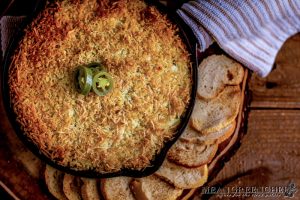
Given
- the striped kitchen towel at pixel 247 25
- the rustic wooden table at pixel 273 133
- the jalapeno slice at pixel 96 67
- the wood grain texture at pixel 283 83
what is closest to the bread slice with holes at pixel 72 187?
the jalapeno slice at pixel 96 67

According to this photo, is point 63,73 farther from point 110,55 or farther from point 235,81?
point 235,81

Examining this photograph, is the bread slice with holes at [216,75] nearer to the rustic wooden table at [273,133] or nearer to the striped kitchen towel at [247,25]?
the striped kitchen towel at [247,25]

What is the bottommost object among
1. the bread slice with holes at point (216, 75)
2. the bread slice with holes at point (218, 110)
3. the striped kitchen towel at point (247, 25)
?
the bread slice with holes at point (218, 110)

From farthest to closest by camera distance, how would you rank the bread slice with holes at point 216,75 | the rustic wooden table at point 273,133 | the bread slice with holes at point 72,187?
1. the rustic wooden table at point 273,133
2. the bread slice with holes at point 216,75
3. the bread slice with holes at point 72,187

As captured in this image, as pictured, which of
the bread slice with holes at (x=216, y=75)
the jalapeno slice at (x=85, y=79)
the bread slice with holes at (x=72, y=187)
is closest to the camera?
the jalapeno slice at (x=85, y=79)

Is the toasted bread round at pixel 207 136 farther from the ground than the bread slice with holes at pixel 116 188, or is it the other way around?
the toasted bread round at pixel 207 136

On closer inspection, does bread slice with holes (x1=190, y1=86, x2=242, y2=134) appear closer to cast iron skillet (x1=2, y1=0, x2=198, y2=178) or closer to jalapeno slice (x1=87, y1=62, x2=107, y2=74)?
cast iron skillet (x1=2, y1=0, x2=198, y2=178)

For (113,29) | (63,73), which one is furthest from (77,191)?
(113,29)

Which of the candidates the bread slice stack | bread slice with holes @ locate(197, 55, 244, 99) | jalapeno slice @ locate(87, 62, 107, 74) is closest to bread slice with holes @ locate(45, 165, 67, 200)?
the bread slice stack
